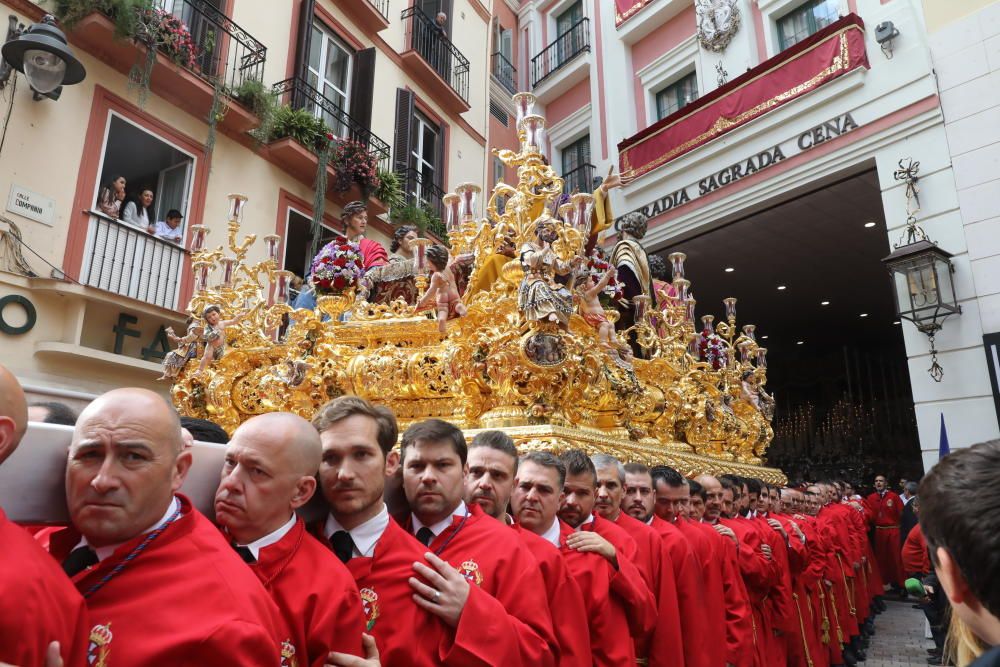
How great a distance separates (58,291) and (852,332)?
1796 centimetres

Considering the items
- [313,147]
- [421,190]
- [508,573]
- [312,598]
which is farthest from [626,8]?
[312,598]

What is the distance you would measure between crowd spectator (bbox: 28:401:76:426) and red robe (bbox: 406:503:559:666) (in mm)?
1519

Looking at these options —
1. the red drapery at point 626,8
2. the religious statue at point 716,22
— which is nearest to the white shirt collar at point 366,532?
the religious statue at point 716,22

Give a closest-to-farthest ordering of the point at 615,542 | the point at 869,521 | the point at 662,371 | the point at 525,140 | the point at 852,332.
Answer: the point at 615,542, the point at 525,140, the point at 662,371, the point at 869,521, the point at 852,332

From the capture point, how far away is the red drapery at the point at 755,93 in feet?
34.5

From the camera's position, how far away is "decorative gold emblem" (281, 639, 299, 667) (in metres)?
1.72

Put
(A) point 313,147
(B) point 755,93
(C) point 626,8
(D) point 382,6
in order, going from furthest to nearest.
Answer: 1. (C) point 626,8
2. (D) point 382,6
3. (B) point 755,93
4. (A) point 313,147

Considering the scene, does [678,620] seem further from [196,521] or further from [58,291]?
[58,291]

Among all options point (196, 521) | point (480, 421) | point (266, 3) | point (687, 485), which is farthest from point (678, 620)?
point (266, 3)

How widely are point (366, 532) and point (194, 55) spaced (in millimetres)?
9013

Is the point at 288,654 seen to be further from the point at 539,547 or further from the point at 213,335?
the point at 213,335

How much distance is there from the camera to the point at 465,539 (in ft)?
8.07

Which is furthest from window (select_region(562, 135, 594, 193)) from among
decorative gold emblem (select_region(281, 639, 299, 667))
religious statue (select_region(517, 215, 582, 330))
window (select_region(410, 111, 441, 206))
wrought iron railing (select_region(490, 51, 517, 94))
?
decorative gold emblem (select_region(281, 639, 299, 667))

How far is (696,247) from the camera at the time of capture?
44.3 feet
